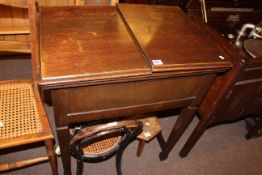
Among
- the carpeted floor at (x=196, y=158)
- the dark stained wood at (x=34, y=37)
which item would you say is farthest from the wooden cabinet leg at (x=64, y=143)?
the carpeted floor at (x=196, y=158)

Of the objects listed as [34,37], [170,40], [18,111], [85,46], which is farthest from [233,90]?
[18,111]

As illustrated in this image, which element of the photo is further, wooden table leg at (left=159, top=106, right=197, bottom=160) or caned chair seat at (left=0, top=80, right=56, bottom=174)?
wooden table leg at (left=159, top=106, right=197, bottom=160)

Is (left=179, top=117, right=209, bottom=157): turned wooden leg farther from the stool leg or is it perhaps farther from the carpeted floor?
the stool leg

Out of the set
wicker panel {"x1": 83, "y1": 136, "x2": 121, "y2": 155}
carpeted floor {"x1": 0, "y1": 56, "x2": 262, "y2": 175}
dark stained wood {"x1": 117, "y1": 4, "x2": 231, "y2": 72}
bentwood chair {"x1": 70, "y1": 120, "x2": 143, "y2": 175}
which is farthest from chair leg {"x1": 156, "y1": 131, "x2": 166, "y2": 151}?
dark stained wood {"x1": 117, "y1": 4, "x2": 231, "y2": 72}

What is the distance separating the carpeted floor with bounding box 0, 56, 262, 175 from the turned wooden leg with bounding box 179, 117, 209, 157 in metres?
0.08

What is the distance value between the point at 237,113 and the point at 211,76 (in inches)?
21.0

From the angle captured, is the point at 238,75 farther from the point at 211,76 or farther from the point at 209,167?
the point at 209,167

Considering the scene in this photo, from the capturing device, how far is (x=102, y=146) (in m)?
1.16

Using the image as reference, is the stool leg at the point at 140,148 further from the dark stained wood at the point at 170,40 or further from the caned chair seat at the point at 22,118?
the dark stained wood at the point at 170,40

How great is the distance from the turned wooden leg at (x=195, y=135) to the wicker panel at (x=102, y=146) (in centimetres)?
53

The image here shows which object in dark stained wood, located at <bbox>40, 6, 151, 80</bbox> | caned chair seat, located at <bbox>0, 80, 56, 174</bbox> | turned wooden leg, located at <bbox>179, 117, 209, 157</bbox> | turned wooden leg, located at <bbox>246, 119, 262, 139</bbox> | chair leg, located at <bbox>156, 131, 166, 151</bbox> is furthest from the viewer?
turned wooden leg, located at <bbox>246, 119, 262, 139</bbox>

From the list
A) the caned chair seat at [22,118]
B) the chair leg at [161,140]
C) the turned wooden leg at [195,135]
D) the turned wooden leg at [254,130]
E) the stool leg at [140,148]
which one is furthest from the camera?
the turned wooden leg at [254,130]

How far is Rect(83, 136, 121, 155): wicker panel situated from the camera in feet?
3.72

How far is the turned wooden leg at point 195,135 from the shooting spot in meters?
1.35
